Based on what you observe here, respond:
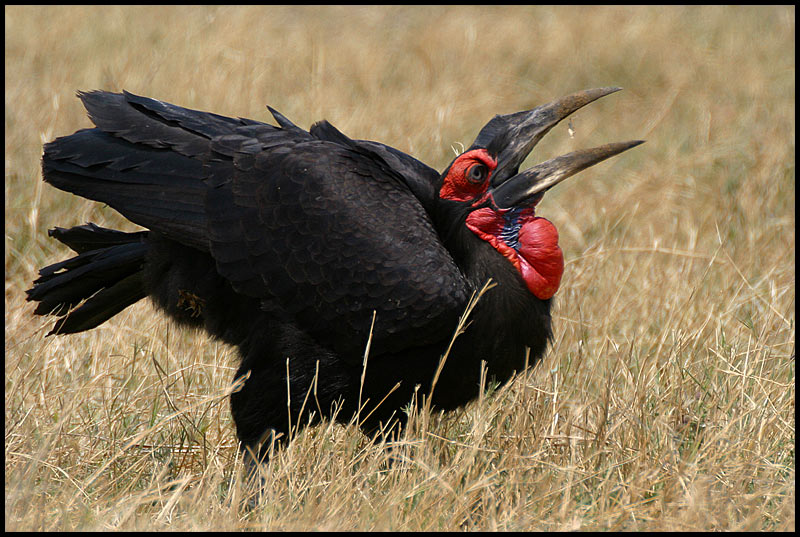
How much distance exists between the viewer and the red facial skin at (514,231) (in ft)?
10.3

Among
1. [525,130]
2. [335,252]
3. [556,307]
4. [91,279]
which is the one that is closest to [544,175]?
[525,130]

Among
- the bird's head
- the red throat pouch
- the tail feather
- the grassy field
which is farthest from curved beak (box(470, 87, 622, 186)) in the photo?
the tail feather

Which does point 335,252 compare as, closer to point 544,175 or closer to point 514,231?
point 514,231

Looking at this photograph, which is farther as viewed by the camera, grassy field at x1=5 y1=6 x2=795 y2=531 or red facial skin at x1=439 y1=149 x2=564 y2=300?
red facial skin at x1=439 y1=149 x2=564 y2=300

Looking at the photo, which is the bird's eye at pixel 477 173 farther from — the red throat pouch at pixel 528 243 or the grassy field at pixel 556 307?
the grassy field at pixel 556 307

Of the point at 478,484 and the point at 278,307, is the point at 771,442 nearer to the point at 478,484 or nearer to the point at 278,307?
the point at 478,484

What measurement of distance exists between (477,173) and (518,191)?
0.17 m

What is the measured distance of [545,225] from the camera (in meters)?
3.17

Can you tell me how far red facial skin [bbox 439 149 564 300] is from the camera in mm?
3146

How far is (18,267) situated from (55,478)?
1910 mm

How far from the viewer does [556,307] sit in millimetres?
4398

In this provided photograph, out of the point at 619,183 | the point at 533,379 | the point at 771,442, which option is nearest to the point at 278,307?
the point at 533,379

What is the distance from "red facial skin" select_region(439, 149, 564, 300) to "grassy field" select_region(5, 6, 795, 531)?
1.40ft

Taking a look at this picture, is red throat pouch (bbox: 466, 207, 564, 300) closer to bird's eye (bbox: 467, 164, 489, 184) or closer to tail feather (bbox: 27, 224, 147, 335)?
bird's eye (bbox: 467, 164, 489, 184)
